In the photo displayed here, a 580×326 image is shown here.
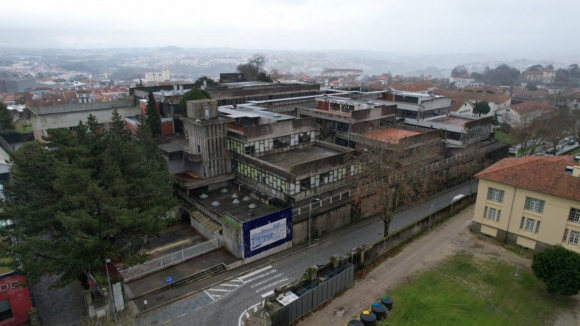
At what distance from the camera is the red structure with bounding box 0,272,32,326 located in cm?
2325

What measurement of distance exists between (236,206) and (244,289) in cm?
1139

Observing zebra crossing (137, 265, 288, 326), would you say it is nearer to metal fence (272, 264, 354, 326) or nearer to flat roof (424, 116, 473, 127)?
metal fence (272, 264, 354, 326)

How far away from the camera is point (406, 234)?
33.3m

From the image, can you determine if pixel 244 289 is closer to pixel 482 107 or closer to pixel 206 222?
pixel 206 222

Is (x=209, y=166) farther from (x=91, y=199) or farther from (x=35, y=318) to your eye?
(x=35, y=318)

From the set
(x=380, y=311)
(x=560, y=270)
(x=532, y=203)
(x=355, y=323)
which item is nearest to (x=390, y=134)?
(x=532, y=203)

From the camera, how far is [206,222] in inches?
1396

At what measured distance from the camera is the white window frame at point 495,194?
108 ft

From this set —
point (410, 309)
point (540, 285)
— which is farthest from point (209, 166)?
point (540, 285)

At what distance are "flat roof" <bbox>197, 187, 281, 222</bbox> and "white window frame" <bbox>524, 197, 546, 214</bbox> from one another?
22.6m

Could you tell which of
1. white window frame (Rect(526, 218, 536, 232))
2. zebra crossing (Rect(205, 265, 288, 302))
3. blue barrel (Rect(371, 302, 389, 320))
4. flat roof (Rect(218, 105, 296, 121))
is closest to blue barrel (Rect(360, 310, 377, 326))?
blue barrel (Rect(371, 302, 389, 320))

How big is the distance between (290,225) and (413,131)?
28.2 m

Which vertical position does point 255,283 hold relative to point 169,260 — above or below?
below

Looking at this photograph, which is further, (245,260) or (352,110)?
(352,110)
